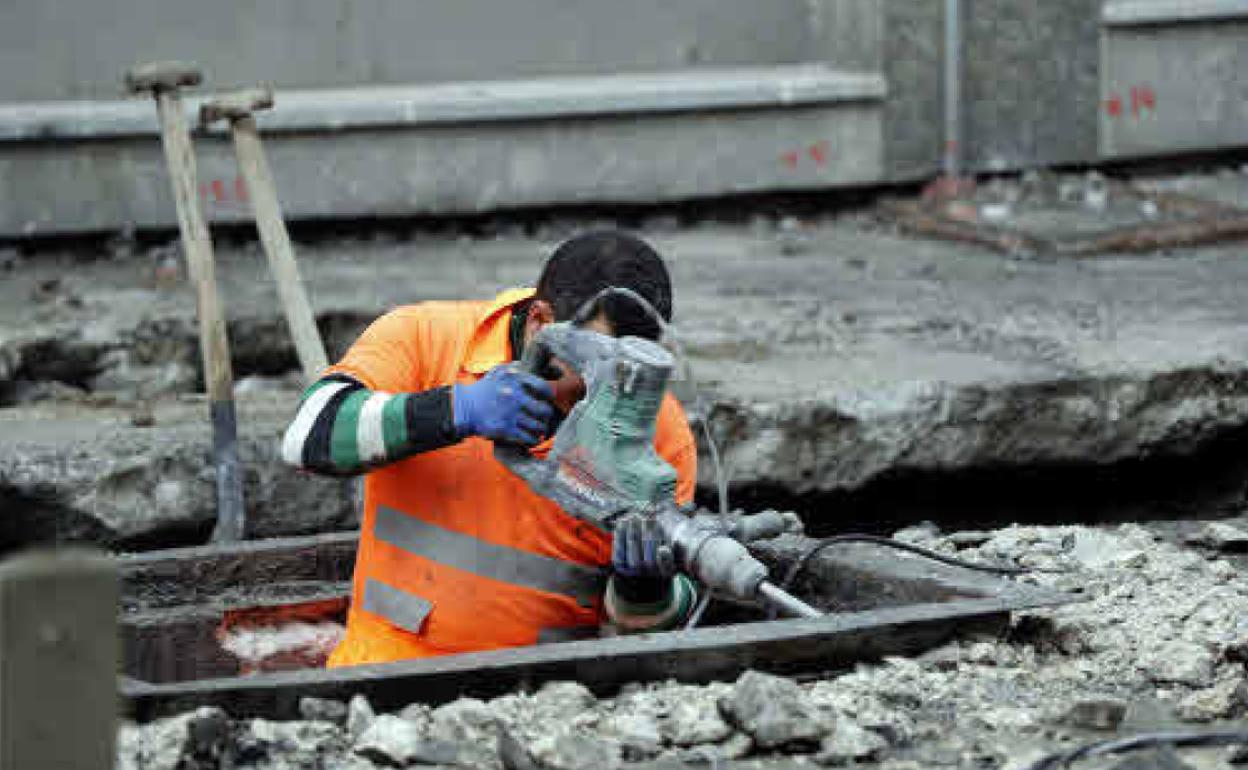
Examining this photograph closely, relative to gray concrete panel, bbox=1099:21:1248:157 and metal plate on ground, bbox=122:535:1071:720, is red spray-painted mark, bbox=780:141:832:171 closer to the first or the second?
gray concrete panel, bbox=1099:21:1248:157

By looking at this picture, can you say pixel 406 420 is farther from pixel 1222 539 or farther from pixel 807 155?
pixel 807 155

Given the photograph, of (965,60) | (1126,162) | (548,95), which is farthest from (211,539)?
(1126,162)

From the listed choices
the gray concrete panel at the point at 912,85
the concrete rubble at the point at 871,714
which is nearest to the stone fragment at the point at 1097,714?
the concrete rubble at the point at 871,714

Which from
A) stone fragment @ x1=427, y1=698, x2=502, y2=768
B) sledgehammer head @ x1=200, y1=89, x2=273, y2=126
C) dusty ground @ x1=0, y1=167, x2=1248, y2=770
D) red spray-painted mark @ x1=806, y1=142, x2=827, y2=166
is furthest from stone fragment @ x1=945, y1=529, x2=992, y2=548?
red spray-painted mark @ x1=806, y1=142, x2=827, y2=166

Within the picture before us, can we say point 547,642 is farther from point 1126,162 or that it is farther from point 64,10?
point 1126,162

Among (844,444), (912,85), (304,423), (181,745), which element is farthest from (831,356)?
(181,745)

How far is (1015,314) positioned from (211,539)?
2.61 meters

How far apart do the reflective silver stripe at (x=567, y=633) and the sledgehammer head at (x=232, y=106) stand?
190 cm

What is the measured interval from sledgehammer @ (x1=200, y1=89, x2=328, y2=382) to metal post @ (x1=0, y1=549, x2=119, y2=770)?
271cm

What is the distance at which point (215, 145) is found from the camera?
274 inches

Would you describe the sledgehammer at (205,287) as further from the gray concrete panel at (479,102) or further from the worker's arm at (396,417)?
the gray concrete panel at (479,102)

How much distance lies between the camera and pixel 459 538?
3.40 meters

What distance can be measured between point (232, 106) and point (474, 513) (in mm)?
1786

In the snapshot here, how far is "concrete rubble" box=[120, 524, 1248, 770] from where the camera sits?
2.82 metres
